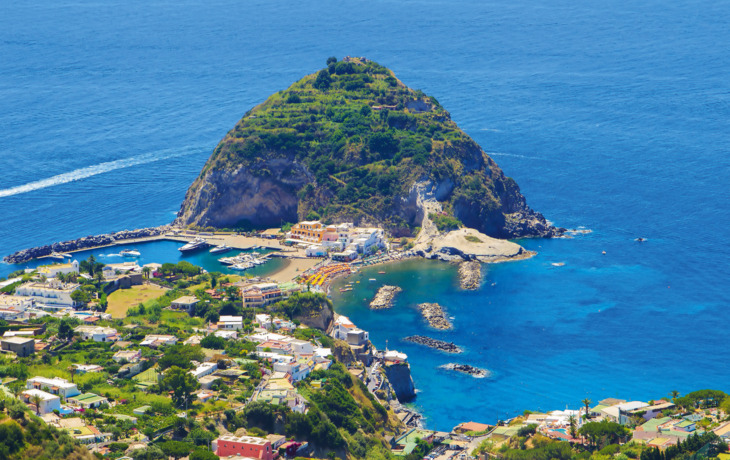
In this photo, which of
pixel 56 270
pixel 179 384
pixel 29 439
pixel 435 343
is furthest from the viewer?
pixel 56 270

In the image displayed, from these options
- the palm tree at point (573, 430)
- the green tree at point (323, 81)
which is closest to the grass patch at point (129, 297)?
the palm tree at point (573, 430)

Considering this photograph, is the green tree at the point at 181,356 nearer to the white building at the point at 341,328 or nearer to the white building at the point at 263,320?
the white building at the point at 263,320

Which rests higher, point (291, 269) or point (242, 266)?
point (242, 266)

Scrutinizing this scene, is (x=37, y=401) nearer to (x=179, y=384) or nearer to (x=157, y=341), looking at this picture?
(x=179, y=384)

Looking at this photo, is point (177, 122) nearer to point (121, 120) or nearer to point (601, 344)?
point (121, 120)

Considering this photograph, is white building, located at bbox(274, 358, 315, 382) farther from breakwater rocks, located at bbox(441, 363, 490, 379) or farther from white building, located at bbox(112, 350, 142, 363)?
breakwater rocks, located at bbox(441, 363, 490, 379)

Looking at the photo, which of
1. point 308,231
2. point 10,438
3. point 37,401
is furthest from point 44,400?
point 308,231
